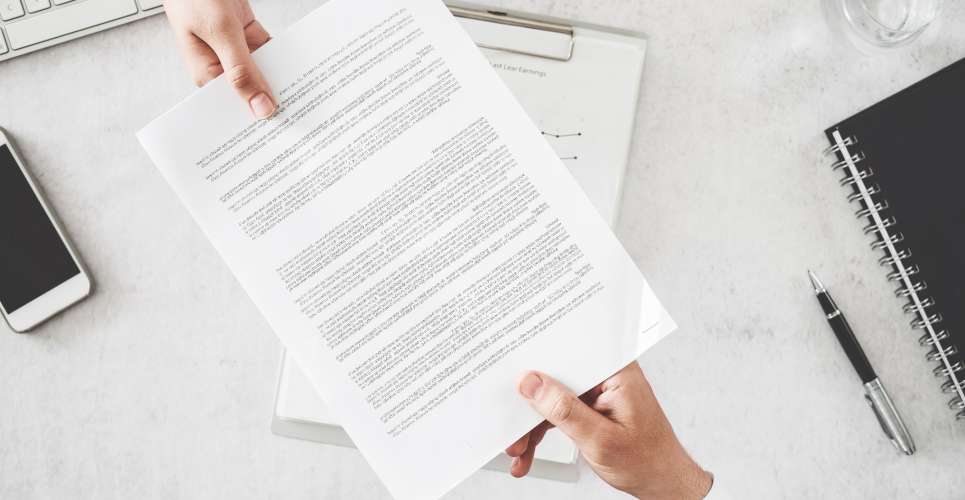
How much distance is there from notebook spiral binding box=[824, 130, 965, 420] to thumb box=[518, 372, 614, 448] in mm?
332

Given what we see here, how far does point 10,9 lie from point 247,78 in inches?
13.1

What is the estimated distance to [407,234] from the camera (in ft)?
1.53

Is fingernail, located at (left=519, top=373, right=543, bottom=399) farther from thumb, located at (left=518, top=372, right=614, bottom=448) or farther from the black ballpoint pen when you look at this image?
the black ballpoint pen

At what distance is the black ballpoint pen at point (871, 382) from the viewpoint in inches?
23.7

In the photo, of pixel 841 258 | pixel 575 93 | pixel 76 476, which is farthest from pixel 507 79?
pixel 76 476

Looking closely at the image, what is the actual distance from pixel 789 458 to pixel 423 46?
491 mm

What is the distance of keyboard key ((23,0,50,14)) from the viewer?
0.61 meters

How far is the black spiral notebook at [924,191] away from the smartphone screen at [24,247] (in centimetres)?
72

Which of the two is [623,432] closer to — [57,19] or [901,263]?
[901,263]

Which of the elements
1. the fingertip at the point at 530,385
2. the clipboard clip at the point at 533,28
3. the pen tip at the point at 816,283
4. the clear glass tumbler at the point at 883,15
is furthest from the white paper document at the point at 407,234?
the clear glass tumbler at the point at 883,15

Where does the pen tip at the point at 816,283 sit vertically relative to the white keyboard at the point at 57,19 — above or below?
below

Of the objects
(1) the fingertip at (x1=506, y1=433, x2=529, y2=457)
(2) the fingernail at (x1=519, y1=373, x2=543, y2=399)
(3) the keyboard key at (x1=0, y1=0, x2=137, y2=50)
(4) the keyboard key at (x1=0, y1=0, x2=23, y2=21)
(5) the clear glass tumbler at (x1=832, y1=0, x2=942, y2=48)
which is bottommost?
(1) the fingertip at (x1=506, y1=433, x2=529, y2=457)

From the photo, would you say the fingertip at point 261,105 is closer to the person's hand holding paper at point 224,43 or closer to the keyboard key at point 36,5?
the person's hand holding paper at point 224,43

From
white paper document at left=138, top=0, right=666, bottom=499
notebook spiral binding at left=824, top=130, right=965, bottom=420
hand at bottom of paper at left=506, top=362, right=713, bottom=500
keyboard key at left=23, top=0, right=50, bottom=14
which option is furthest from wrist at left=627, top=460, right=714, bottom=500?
keyboard key at left=23, top=0, right=50, bottom=14
